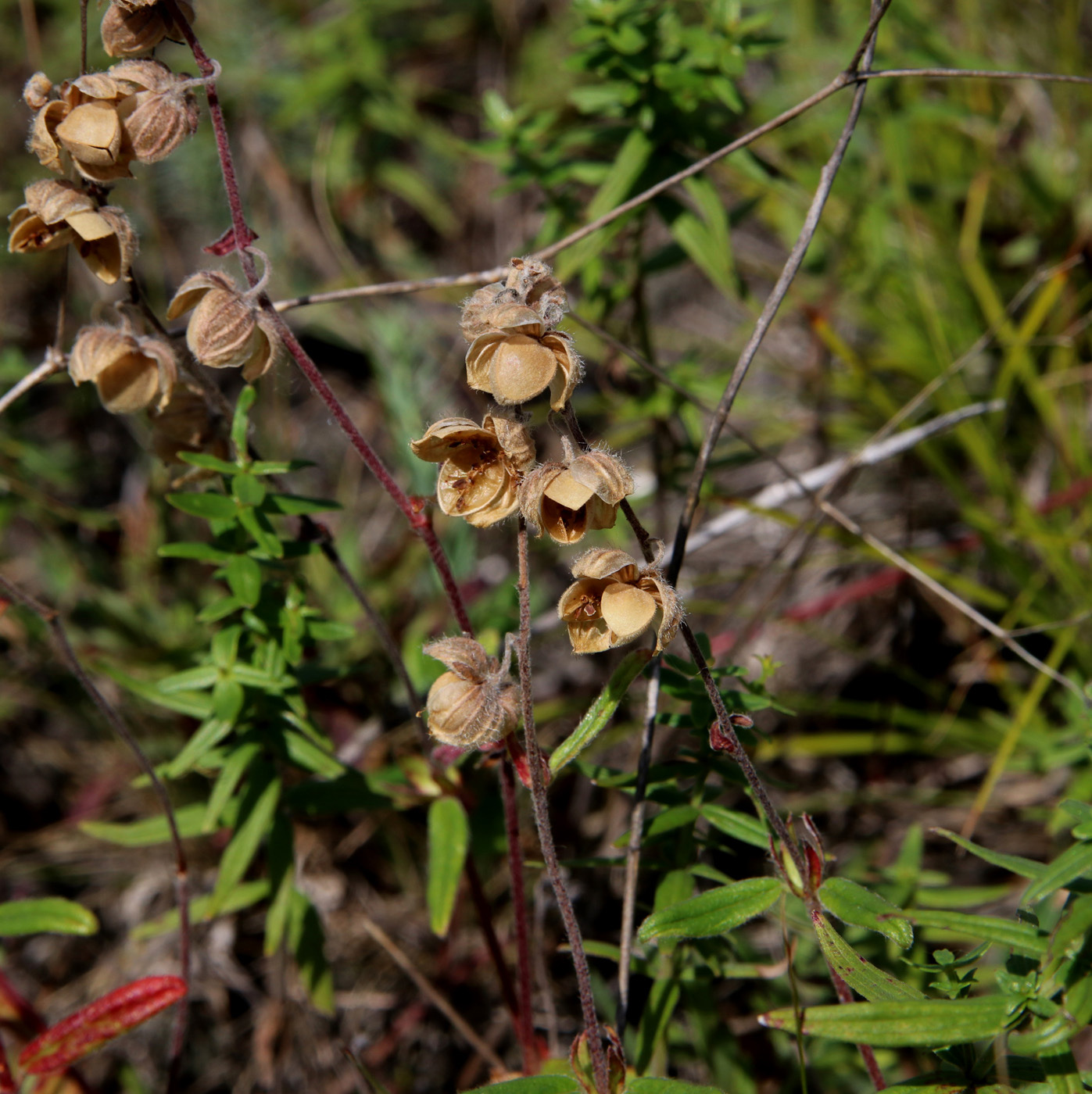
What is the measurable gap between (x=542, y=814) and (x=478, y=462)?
1.86ft

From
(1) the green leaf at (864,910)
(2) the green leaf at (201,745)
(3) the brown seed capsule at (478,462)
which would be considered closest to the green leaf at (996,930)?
(1) the green leaf at (864,910)

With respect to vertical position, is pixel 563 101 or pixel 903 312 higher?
pixel 563 101

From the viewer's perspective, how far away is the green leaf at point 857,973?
1.53 metres

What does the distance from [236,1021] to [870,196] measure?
3.30 meters

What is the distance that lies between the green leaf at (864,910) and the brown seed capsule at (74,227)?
1.64 m

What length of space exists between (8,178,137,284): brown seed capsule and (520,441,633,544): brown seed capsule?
91 centimetres

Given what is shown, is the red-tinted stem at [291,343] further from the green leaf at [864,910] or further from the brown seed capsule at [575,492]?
the green leaf at [864,910]

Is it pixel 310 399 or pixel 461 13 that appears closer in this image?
pixel 310 399

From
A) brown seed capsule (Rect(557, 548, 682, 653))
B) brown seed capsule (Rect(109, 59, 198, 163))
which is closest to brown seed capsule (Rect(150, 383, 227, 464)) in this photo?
brown seed capsule (Rect(109, 59, 198, 163))

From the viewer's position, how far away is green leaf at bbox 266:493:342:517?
6.33ft

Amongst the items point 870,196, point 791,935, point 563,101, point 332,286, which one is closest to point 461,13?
point 563,101

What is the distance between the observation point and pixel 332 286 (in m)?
4.02

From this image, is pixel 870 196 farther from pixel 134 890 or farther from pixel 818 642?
pixel 134 890

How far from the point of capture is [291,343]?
5.61 ft
